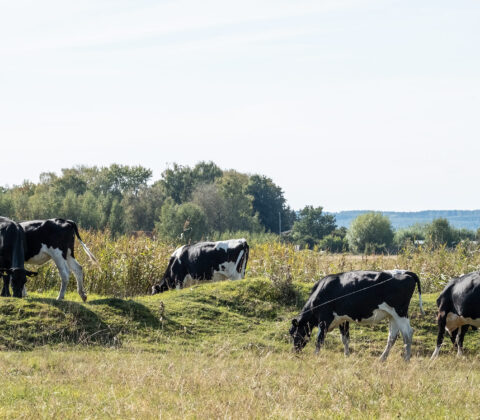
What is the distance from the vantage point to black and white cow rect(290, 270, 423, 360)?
13.7 metres

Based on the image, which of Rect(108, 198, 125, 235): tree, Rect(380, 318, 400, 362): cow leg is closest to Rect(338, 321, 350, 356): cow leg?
Rect(380, 318, 400, 362): cow leg

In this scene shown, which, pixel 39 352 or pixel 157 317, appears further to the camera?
pixel 157 317

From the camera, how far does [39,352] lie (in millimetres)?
12727

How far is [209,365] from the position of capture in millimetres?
11641

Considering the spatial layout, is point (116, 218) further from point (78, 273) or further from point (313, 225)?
point (78, 273)

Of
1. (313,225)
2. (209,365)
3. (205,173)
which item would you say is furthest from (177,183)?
(209,365)

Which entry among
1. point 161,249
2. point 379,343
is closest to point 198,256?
point 161,249

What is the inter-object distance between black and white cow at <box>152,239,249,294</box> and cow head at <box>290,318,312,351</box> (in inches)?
286

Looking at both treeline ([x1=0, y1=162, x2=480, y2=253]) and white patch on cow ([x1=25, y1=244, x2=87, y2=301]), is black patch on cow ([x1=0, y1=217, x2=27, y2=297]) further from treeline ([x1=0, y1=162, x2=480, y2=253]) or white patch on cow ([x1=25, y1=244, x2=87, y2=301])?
treeline ([x1=0, y1=162, x2=480, y2=253])

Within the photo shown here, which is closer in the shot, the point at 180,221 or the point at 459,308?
the point at 459,308

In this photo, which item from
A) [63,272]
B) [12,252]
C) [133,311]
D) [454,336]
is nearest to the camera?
[454,336]

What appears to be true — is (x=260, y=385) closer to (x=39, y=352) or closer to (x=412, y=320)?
(x=39, y=352)

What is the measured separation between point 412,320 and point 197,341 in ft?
16.2

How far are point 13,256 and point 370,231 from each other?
83.9m
